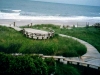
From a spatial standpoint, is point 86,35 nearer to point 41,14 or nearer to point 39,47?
point 39,47

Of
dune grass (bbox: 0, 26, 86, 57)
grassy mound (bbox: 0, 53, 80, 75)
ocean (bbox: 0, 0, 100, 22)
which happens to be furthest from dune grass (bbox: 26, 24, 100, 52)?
ocean (bbox: 0, 0, 100, 22)

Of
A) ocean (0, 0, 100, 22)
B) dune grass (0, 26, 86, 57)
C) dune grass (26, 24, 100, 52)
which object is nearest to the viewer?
dune grass (0, 26, 86, 57)

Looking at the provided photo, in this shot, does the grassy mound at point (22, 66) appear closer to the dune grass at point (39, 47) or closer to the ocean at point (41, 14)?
the dune grass at point (39, 47)

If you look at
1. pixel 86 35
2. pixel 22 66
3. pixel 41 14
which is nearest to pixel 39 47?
pixel 22 66

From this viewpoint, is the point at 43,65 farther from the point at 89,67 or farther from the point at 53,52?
→ the point at 53,52

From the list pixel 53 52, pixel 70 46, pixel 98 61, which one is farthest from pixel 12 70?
pixel 70 46

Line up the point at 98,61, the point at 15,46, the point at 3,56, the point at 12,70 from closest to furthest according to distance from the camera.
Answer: the point at 12,70
the point at 3,56
the point at 98,61
the point at 15,46

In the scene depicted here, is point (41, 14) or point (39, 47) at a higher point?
point (41, 14)

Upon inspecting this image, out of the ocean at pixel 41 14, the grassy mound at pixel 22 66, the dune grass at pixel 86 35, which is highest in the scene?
the ocean at pixel 41 14

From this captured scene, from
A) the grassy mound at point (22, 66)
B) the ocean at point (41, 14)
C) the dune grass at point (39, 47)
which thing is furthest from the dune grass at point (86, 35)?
the ocean at point (41, 14)

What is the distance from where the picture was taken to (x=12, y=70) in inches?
397

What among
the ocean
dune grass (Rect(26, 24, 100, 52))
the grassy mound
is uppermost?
the ocean

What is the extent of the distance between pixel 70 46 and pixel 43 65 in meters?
7.72

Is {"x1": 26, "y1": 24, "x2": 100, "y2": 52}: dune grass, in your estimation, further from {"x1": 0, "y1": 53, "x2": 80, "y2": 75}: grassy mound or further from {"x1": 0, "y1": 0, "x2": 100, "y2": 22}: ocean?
{"x1": 0, "y1": 0, "x2": 100, "y2": 22}: ocean
